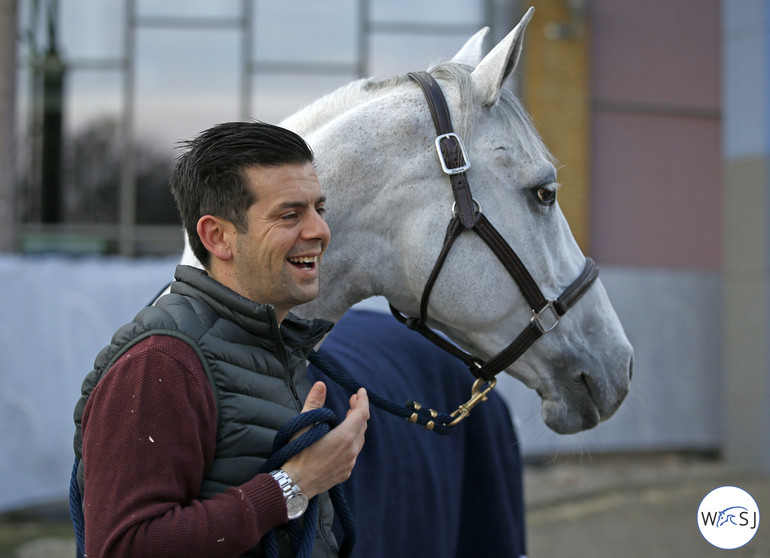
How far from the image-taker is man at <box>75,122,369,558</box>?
117cm

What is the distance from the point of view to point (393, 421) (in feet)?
7.24

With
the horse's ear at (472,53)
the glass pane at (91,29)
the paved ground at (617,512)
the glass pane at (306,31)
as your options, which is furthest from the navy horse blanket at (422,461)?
the glass pane at (91,29)

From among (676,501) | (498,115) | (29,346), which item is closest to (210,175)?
(498,115)

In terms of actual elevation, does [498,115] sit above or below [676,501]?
above

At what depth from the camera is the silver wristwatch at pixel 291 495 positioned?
4.09ft

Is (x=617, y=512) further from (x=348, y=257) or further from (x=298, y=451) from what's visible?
(x=298, y=451)

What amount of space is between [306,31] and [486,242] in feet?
20.7

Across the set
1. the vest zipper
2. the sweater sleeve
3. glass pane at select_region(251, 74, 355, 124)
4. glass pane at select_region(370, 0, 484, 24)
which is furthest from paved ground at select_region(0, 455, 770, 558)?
glass pane at select_region(370, 0, 484, 24)

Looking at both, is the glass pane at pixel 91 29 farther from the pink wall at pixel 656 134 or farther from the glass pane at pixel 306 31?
the pink wall at pixel 656 134

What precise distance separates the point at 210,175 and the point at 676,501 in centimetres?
575

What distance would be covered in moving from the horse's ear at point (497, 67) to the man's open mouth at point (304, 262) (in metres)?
0.67

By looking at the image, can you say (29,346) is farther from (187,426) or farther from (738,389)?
(738,389)

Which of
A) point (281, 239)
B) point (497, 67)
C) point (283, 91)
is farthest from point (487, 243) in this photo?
point (283, 91)

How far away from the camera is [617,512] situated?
582cm
